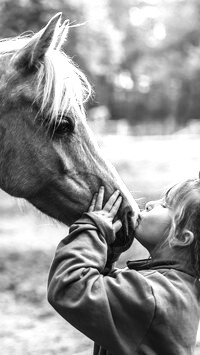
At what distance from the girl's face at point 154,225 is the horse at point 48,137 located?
0.20 meters

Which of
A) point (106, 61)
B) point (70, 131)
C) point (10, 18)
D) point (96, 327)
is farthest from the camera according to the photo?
point (106, 61)

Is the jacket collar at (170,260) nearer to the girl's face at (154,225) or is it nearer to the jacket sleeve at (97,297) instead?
the girl's face at (154,225)

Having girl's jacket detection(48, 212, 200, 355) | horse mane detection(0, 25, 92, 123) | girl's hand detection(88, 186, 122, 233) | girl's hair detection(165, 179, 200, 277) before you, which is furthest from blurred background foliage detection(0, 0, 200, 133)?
girl's jacket detection(48, 212, 200, 355)

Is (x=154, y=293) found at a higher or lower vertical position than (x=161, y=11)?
higher

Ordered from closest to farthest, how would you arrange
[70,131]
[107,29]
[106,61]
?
[70,131] < [107,29] < [106,61]

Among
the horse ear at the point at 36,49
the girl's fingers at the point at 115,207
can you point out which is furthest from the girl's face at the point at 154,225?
the horse ear at the point at 36,49

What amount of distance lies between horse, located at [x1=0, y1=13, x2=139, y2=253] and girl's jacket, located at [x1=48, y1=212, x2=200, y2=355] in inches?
19.1

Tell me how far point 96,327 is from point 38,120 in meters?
1.09

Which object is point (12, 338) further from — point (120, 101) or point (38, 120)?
point (120, 101)

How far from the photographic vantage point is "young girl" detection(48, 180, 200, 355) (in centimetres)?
224

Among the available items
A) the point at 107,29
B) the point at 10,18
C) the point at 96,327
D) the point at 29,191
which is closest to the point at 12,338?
the point at 29,191

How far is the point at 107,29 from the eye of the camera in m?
13.9

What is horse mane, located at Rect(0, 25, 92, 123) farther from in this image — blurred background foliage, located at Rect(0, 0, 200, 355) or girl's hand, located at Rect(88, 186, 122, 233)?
blurred background foliage, located at Rect(0, 0, 200, 355)

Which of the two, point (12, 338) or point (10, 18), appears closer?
point (12, 338)
